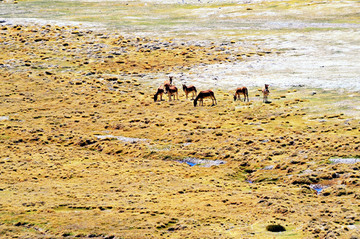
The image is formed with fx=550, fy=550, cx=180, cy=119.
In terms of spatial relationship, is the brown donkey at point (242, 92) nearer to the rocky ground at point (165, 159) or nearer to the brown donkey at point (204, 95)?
the rocky ground at point (165, 159)

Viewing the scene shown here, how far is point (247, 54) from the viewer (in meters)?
75.6

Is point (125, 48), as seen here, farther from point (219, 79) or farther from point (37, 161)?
point (37, 161)

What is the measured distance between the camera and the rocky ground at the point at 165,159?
91.7ft

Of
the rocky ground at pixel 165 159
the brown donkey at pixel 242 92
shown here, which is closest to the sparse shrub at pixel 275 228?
the rocky ground at pixel 165 159

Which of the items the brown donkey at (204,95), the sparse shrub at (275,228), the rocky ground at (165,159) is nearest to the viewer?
the sparse shrub at (275,228)

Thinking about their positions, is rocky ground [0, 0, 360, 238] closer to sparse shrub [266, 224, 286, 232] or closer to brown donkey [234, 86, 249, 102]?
sparse shrub [266, 224, 286, 232]

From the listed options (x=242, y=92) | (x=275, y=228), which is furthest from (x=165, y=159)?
(x=242, y=92)

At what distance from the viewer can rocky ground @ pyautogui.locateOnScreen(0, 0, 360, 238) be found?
27.9 metres

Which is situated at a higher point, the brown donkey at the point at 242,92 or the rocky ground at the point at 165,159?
the brown donkey at the point at 242,92

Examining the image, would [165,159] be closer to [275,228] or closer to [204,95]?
[204,95]

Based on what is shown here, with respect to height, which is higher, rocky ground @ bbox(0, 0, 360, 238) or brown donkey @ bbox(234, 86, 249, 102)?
brown donkey @ bbox(234, 86, 249, 102)

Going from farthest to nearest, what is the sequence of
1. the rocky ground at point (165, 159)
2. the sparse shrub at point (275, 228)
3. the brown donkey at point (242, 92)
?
the brown donkey at point (242, 92) → the rocky ground at point (165, 159) → the sparse shrub at point (275, 228)

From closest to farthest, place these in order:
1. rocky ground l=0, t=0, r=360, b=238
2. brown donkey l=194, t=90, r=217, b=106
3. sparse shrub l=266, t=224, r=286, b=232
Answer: sparse shrub l=266, t=224, r=286, b=232, rocky ground l=0, t=0, r=360, b=238, brown donkey l=194, t=90, r=217, b=106

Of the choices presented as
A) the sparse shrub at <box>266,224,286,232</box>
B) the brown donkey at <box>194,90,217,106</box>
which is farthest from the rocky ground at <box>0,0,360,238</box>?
the brown donkey at <box>194,90,217,106</box>
